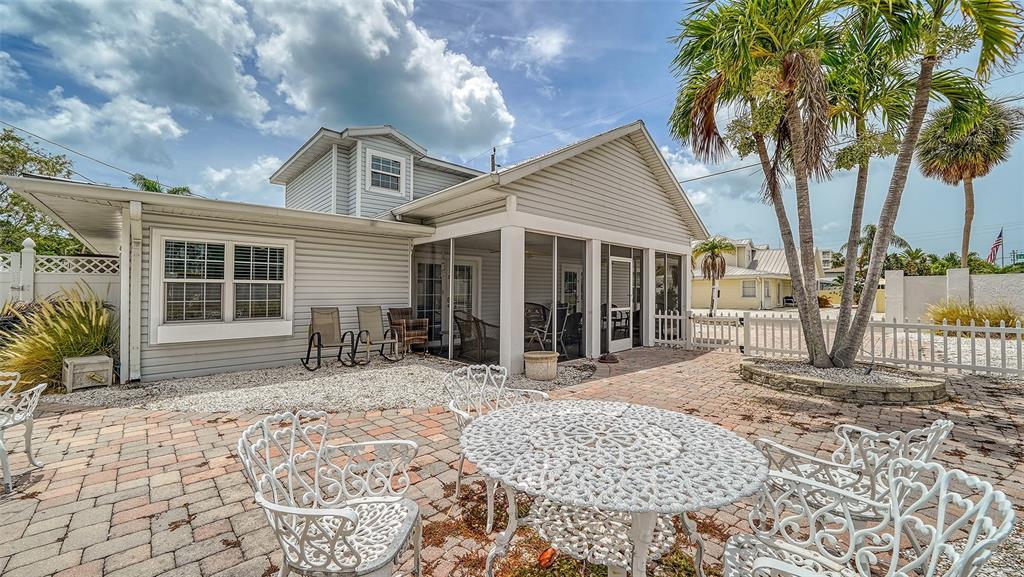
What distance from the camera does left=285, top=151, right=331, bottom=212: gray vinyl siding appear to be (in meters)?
10.1

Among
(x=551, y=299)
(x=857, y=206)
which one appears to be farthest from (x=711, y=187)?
(x=551, y=299)

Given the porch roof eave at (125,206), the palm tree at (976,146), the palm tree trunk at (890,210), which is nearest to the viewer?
the porch roof eave at (125,206)

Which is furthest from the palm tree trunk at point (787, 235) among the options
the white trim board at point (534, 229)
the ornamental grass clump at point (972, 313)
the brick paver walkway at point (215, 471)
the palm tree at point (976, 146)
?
the palm tree at point (976, 146)

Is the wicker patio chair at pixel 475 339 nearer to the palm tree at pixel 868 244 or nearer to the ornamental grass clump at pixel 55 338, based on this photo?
the ornamental grass clump at pixel 55 338

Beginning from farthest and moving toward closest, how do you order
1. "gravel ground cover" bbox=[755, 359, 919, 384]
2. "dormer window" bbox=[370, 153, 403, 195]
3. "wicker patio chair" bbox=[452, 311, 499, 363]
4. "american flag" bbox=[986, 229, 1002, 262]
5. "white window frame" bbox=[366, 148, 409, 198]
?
"american flag" bbox=[986, 229, 1002, 262]
"dormer window" bbox=[370, 153, 403, 195]
"white window frame" bbox=[366, 148, 409, 198]
"wicker patio chair" bbox=[452, 311, 499, 363]
"gravel ground cover" bbox=[755, 359, 919, 384]

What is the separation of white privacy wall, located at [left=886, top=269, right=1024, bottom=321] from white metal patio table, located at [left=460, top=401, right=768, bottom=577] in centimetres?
1069

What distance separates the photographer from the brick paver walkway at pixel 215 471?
2039mm

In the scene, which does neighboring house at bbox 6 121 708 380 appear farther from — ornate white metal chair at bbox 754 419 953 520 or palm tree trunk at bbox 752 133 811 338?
ornate white metal chair at bbox 754 419 953 520

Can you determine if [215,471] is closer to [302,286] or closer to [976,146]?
[302,286]

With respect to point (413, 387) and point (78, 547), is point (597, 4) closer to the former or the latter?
point (413, 387)


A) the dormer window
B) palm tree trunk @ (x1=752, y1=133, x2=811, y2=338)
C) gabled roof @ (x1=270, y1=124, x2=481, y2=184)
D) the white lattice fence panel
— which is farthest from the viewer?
the dormer window

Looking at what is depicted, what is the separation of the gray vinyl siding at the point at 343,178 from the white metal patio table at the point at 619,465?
29.6 ft

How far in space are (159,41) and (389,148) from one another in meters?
5.21

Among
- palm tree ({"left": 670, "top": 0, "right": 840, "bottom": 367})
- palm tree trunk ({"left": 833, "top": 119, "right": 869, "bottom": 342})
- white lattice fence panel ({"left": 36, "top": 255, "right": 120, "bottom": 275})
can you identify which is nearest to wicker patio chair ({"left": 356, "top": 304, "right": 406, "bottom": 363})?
white lattice fence panel ({"left": 36, "top": 255, "right": 120, "bottom": 275})
